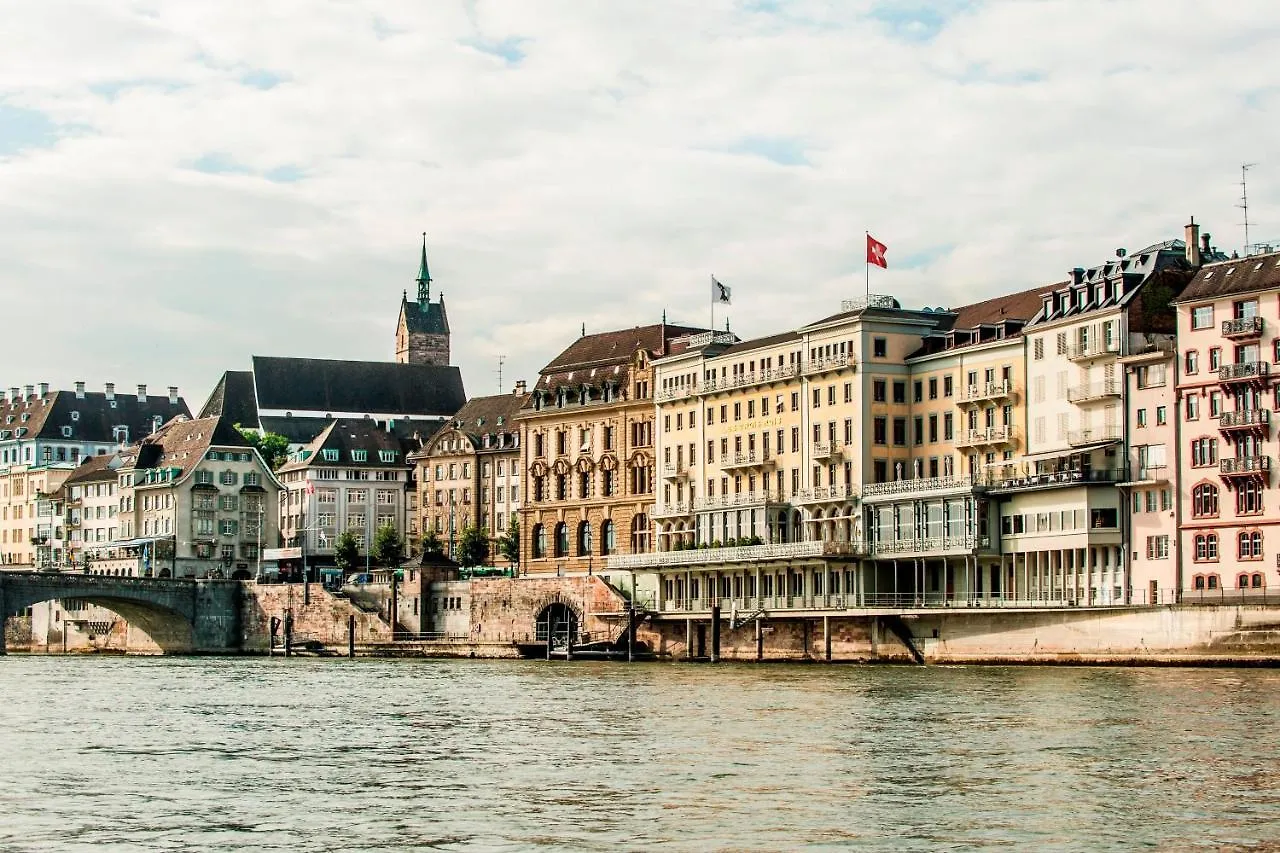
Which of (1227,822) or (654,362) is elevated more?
(654,362)

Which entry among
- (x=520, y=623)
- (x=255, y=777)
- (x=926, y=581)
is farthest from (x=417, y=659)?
(x=255, y=777)

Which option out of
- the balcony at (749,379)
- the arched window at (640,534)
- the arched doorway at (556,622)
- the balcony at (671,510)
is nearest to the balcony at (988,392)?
the balcony at (749,379)

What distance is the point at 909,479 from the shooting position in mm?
120938

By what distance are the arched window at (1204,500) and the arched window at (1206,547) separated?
2.97 ft

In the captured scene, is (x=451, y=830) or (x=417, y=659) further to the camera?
(x=417, y=659)

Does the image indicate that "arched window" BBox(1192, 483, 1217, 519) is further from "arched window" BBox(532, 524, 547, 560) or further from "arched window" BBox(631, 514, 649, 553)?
"arched window" BBox(532, 524, 547, 560)

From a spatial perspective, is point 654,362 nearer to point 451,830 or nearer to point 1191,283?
point 1191,283

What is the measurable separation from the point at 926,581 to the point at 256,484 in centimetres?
9195

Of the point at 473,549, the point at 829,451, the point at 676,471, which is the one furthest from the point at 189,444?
the point at 829,451

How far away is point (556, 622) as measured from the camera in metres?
138

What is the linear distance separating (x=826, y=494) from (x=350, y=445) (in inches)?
3055

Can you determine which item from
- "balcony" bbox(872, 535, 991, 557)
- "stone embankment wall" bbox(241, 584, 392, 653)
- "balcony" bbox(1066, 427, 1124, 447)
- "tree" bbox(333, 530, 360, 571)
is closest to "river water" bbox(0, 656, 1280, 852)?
"balcony" bbox(1066, 427, 1124, 447)

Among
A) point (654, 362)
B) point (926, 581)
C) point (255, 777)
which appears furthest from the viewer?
point (654, 362)

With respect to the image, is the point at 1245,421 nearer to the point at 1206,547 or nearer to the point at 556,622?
the point at 1206,547
